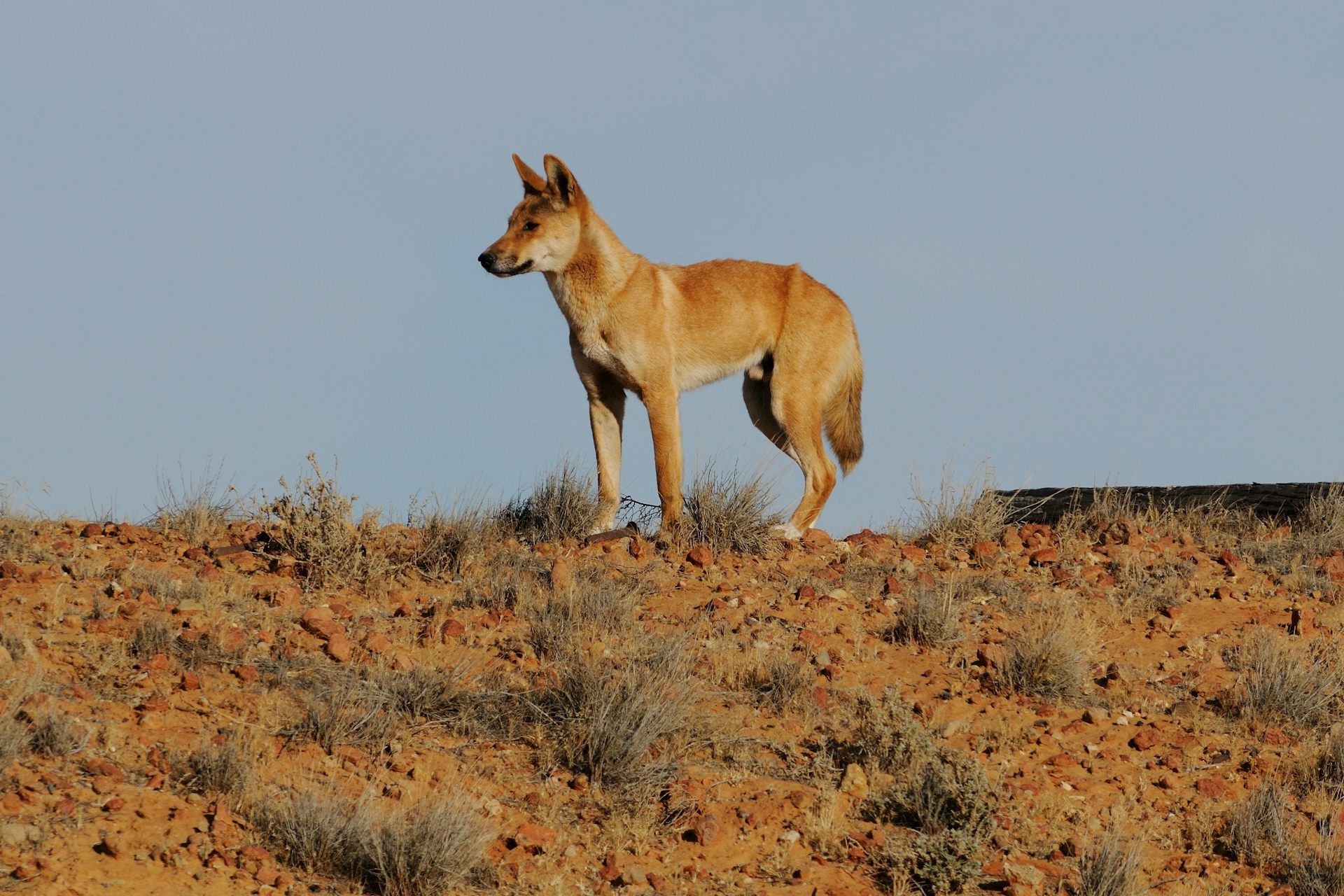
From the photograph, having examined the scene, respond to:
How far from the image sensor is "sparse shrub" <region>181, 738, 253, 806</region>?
5.25 m

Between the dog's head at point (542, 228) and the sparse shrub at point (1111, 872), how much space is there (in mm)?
6212

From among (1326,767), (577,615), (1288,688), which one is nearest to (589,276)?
(577,615)

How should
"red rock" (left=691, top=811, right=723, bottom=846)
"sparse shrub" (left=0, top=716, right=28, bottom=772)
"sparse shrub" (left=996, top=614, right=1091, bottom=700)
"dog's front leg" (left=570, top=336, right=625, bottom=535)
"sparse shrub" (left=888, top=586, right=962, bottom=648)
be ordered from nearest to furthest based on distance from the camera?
"sparse shrub" (left=0, top=716, right=28, bottom=772), "red rock" (left=691, top=811, right=723, bottom=846), "sparse shrub" (left=996, top=614, right=1091, bottom=700), "sparse shrub" (left=888, top=586, right=962, bottom=648), "dog's front leg" (left=570, top=336, right=625, bottom=535)

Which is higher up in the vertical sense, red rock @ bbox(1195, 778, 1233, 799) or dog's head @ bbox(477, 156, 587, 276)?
dog's head @ bbox(477, 156, 587, 276)

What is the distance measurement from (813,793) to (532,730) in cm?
135

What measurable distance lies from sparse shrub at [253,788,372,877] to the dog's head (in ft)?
18.1

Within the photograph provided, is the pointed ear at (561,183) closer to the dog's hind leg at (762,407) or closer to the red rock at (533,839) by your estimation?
the dog's hind leg at (762,407)

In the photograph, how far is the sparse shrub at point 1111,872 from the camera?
518 centimetres

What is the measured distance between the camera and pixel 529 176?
33.0 feet

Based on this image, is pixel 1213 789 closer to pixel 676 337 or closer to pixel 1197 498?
pixel 676 337

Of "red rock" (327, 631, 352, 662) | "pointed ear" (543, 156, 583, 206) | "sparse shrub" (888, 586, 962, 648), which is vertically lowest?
"red rock" (327, 631, 352, 662)

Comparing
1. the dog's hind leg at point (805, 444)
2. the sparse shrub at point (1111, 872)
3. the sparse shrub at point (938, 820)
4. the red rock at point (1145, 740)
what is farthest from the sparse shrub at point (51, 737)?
the dog's hind leg at point (805, 444)

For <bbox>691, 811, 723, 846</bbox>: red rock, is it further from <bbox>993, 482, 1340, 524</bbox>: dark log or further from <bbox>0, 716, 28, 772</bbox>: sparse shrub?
<bbox>993, 482, 1340, 524</bbox>: dark log

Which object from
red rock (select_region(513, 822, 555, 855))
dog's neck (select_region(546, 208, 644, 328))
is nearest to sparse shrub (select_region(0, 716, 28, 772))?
red rock (select_region(513, 822, 555, 855))
